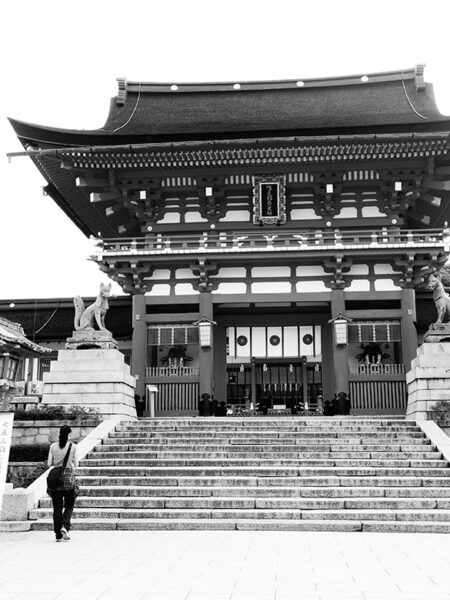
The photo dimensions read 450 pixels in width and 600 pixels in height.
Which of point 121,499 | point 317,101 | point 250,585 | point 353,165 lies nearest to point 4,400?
point 121,499

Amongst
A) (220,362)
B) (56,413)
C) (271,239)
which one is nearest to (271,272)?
(271,239)

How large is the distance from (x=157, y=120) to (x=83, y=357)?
10.4 meters

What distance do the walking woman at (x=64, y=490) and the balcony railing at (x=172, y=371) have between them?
10645mm

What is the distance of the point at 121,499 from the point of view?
11.7 metres

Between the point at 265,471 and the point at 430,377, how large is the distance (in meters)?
5.89

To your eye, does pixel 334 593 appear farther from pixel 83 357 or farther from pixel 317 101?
pixel 317 101

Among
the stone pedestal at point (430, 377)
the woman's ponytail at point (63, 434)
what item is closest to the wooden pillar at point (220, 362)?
the stone pedestal at point (430, 377)

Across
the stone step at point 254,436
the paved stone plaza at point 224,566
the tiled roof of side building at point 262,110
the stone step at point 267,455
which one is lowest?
the paved stone plaza at point 224,566

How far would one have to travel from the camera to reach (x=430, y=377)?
1666 centimetres

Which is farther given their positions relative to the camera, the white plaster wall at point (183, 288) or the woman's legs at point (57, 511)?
the white plaster wall at point (183, 288)

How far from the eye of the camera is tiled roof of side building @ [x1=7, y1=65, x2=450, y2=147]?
2111 centimetres

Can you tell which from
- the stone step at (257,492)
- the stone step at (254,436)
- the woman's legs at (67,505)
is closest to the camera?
the woman's legs at (67,505)

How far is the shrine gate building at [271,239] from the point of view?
792 inches

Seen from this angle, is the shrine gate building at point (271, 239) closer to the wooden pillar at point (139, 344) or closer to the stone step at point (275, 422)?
the wooden pillar at point (139, 344)
